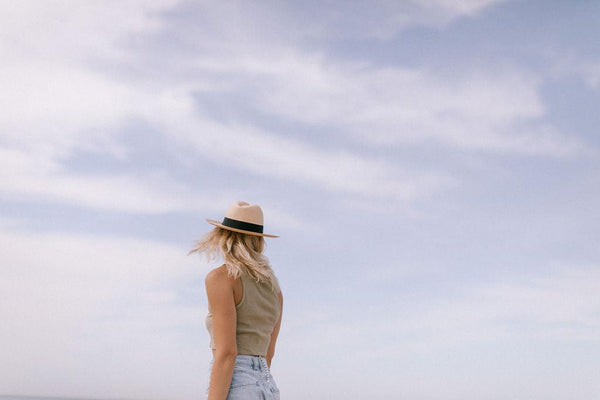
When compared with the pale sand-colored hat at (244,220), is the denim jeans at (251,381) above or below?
below

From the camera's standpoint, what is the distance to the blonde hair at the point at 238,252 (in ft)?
15.9

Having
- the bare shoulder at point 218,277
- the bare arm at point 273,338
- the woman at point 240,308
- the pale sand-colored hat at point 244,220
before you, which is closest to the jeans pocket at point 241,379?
the woman at point 240,308

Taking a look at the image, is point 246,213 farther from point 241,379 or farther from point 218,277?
point 241,379

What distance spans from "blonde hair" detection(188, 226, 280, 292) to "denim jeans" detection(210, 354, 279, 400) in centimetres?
46

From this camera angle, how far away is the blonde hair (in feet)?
15.9

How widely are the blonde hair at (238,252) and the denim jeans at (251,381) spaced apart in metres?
0.46

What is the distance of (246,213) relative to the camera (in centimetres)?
504

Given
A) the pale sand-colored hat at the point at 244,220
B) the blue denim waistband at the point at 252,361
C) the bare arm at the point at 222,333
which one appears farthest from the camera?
the pale sand-colored hat at the point at 244,220

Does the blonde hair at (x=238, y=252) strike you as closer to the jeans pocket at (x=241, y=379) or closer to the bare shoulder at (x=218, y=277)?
the bare shoulder at (x=218, y=277)

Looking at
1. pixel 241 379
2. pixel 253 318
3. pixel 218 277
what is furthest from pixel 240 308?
pixel 241 379

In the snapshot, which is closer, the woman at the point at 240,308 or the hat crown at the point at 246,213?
the woman at the point at 240,308

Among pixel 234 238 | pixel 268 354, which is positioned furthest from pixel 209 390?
pixel 234 238

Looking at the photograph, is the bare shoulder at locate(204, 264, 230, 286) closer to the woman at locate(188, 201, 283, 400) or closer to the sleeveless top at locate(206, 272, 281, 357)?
the woman at locate(188, 201, 283, 400)

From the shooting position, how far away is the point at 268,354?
5180mm
